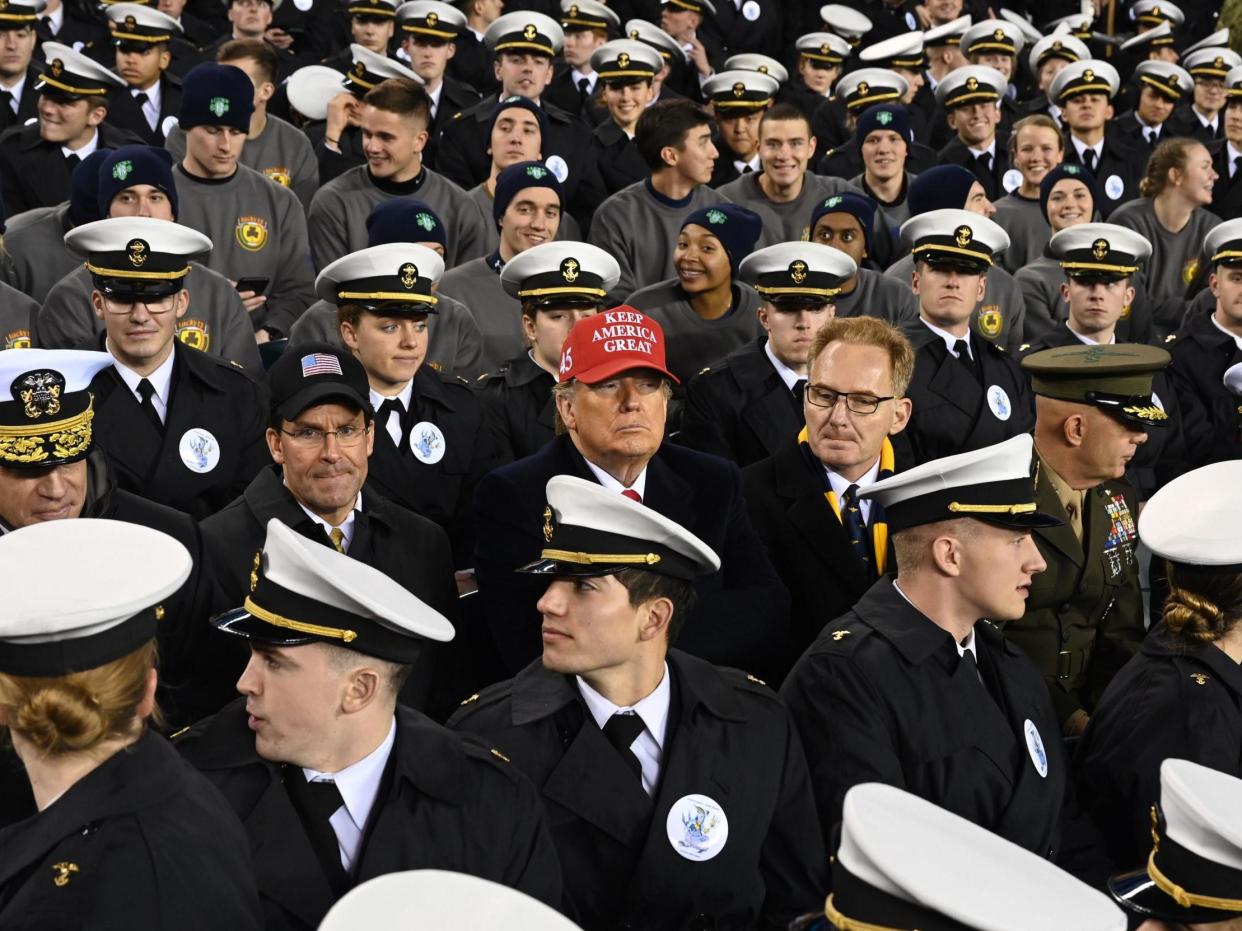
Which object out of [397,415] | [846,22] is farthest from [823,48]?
[397,415]

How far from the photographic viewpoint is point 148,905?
2.60m

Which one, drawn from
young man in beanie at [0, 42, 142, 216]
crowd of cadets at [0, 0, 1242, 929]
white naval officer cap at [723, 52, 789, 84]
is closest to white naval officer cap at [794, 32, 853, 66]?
white naval officer cap at [723, 52, 789, 84]

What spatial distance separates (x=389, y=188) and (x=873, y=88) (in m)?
4.23

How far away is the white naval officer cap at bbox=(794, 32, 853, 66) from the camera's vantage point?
12.6 meters

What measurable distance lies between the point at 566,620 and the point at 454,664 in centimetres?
122

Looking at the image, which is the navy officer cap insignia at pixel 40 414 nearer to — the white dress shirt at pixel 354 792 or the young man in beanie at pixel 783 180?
the white dress shirt at pixel 354 792

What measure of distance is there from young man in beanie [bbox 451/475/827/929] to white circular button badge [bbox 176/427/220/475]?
1.96 m

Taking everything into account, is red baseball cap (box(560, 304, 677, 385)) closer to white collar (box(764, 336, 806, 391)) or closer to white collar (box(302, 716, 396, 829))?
white collar (box(764, 336, 806, 391))

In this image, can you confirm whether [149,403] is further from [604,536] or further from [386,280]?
[604,536]

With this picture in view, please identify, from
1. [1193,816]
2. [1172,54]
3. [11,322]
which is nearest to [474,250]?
[11,322]

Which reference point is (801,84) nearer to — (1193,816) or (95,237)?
(95,237)

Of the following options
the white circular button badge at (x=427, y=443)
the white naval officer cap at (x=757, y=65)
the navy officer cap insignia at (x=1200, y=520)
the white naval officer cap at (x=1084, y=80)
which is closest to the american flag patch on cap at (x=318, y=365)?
the white circular button badge at (x=427, y=443)

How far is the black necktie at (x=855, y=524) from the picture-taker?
16.3 feet

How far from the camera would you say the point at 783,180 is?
8562 millimetres
